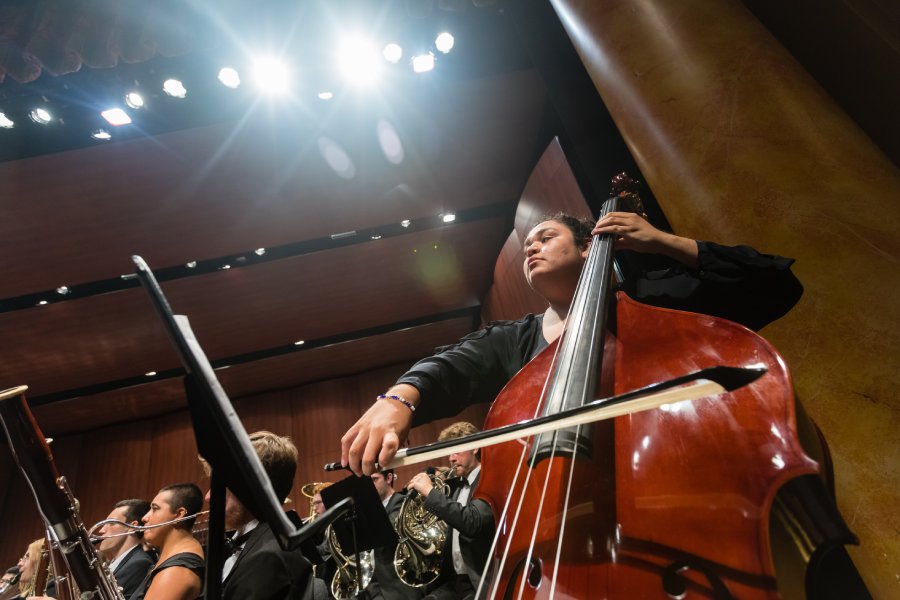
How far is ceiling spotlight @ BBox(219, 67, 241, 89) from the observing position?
297 cm

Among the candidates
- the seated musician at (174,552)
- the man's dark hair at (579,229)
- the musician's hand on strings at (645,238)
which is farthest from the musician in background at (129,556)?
the musician's hand on strings at (645,238)

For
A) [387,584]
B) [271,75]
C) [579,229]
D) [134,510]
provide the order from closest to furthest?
[579,229] → [387,584] → [271,75] → [134,510]

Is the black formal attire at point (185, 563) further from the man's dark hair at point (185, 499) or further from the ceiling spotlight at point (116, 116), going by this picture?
the ceiling spotlight at point (116, 116)

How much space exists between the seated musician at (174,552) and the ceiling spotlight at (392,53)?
121 inches

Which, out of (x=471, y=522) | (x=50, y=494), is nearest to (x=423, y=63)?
(x=471, y=522)

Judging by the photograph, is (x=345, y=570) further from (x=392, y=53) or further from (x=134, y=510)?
(x=392, y=53)

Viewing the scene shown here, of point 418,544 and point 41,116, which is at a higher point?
point 41,116

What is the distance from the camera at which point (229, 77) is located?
301 cm

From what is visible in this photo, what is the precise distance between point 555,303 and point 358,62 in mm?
2580

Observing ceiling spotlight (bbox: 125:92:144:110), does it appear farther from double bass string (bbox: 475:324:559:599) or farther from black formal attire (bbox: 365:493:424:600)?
double bass string (bbox: 475:324:559:599)

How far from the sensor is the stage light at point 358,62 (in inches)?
119

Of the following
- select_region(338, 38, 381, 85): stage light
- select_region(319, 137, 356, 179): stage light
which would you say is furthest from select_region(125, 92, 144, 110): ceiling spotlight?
select_region(338, 38, 381, 85): stage light

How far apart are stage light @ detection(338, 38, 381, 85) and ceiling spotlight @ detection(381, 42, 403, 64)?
7 cm

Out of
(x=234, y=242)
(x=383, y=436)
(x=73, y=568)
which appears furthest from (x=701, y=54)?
(x=234, y=242)
